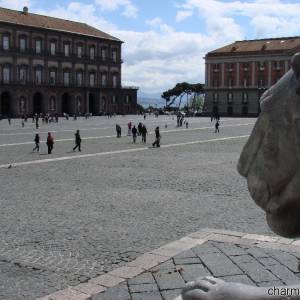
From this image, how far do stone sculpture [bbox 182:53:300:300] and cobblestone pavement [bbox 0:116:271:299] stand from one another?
344 cm

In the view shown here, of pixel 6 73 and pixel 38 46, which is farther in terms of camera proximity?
pixel 38 46

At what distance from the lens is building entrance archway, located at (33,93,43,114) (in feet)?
240

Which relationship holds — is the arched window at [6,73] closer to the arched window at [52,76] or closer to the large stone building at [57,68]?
the large stone building at [57,68]

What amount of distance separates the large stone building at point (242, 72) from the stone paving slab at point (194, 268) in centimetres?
7407

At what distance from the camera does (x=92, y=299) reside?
435 centimetres

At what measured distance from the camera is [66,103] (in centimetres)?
7856

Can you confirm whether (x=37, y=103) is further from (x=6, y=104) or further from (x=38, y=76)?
(x=6, y=104)

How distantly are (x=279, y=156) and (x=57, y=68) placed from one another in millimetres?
76969

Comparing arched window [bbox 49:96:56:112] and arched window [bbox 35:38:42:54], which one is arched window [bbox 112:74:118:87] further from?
arched window [bbox 35:38:42:54]

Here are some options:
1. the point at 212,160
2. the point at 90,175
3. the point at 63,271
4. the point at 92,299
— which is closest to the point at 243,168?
the point at 92,299

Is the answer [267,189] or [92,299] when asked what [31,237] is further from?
[267,189]

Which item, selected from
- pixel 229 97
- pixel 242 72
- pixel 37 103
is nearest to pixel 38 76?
pixel 37 103

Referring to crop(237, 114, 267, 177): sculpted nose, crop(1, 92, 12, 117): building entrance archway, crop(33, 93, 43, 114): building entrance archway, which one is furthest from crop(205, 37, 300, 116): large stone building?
crop(237, 114, 267, 177): sculpted nose

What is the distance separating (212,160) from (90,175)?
5.25 metres
